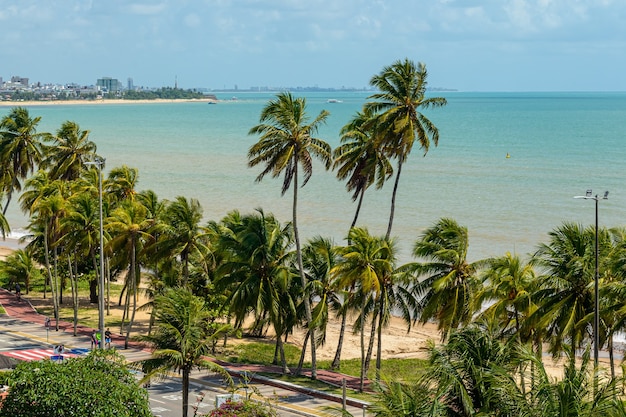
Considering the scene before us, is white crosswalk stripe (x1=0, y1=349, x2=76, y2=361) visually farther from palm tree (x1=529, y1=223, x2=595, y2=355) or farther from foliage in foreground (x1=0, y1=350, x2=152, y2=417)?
palm tree (x1=529, y1=223, x2=595, y2=355)

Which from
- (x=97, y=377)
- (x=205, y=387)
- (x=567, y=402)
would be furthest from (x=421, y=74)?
(x=567, y=402)

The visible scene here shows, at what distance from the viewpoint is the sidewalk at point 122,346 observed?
37688 mm

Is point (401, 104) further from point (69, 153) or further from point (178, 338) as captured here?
point (69, 153)

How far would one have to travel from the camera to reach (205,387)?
38.3 meters

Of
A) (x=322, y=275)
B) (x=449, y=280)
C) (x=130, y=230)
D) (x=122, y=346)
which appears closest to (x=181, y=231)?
(x=130, y=230)

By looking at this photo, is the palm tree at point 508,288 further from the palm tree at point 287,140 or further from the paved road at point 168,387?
the palm tree at point 287,140

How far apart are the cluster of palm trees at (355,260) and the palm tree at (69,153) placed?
10.3 meters

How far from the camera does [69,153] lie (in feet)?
201

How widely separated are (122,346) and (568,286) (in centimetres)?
2272

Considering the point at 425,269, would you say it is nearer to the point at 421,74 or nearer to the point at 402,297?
the point at 402,297

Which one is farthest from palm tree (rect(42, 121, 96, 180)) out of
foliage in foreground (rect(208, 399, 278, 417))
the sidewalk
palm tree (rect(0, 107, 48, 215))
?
foliage in foreground (rect(208, 399, 278, 417))

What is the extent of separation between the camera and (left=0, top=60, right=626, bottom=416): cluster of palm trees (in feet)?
109

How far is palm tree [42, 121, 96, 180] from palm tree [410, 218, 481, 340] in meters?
30.4

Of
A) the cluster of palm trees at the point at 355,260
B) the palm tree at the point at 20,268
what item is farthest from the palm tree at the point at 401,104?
the palm tree at the point at 20,268
